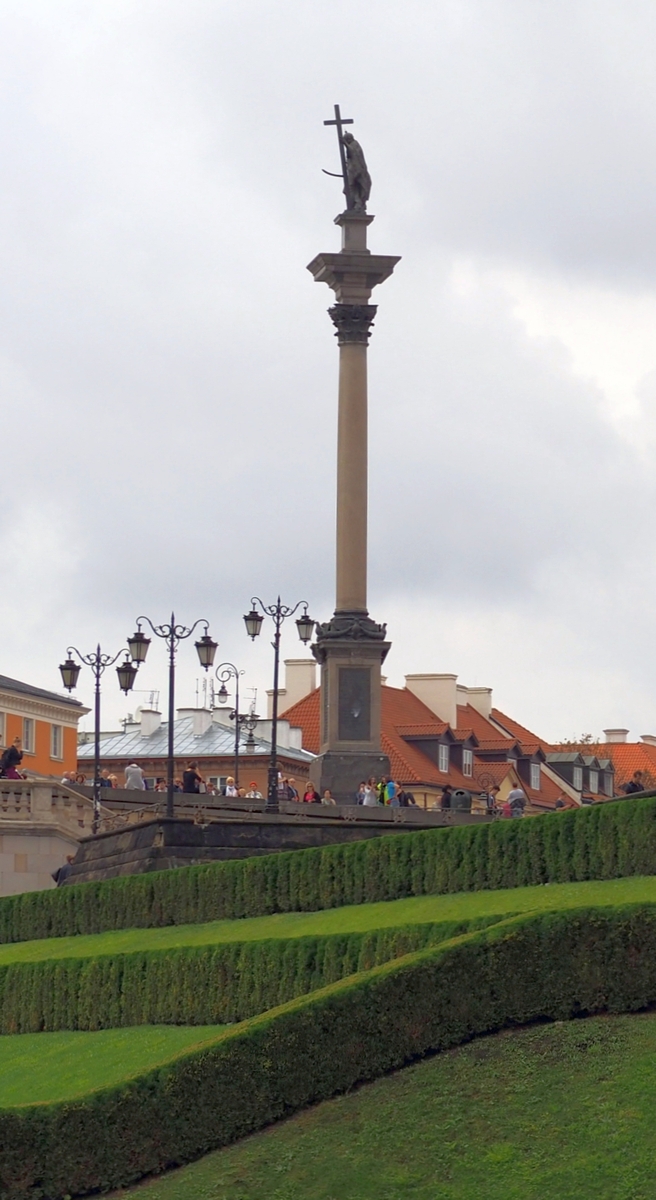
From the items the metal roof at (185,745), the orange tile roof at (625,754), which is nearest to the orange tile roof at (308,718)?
the metal roof at (185,745)

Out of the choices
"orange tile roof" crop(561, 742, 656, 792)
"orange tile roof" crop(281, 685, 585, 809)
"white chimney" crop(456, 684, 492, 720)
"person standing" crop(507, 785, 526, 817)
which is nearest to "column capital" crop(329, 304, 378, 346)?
"person standing" crop(507, 785, 526, 817)

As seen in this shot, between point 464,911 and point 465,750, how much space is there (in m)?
64.6

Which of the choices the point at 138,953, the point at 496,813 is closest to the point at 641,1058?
the point at 138,953

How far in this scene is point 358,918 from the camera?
30719 millimetres

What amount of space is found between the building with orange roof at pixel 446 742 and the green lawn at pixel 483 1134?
200 feet

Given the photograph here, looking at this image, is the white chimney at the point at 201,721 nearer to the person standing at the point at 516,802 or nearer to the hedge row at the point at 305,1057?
the person standing at the point at 516,802

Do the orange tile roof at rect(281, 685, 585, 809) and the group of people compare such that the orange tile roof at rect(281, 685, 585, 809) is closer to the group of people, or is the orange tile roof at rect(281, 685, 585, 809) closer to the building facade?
the building facade

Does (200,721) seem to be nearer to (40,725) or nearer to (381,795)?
(40,725)

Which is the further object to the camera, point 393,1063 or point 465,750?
point 465,750

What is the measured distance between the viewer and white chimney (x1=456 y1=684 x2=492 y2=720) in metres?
104

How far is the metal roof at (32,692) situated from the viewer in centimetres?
8091

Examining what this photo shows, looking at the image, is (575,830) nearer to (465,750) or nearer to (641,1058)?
(641,1058)

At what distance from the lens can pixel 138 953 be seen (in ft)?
104

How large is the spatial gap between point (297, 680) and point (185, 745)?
8.56 meters
